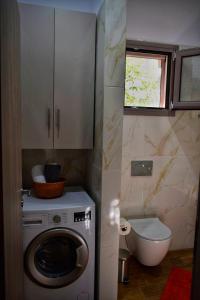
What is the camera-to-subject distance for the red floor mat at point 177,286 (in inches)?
82.4

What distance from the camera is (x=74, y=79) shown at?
201 cm

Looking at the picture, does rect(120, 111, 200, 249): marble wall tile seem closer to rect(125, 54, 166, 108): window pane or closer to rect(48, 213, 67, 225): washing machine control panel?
rect(125, 54, 166, 108): window pane

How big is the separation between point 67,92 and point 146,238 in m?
1.54

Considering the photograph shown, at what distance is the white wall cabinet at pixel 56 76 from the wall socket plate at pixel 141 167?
0.79m

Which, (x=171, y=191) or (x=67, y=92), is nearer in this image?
(x=67, y=92)

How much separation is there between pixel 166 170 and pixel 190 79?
105 centimetres

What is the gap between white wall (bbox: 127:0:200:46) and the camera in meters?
2.45

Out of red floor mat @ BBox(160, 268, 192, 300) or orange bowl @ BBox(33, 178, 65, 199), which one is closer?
orange bowl @ BBox(33, 178, 65, 199)

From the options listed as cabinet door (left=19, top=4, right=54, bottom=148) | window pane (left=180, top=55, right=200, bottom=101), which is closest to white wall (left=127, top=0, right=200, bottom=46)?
window pane (left=180, top=55, right=200, bottom=101)

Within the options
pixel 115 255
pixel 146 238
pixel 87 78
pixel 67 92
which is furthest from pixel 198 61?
pixel 115 255

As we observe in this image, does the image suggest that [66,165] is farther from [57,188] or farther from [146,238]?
[146,238]

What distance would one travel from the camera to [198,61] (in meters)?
2.38

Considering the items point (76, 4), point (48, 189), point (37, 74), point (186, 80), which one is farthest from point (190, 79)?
point (48, 189)

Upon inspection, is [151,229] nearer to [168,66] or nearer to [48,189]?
[48,189]
